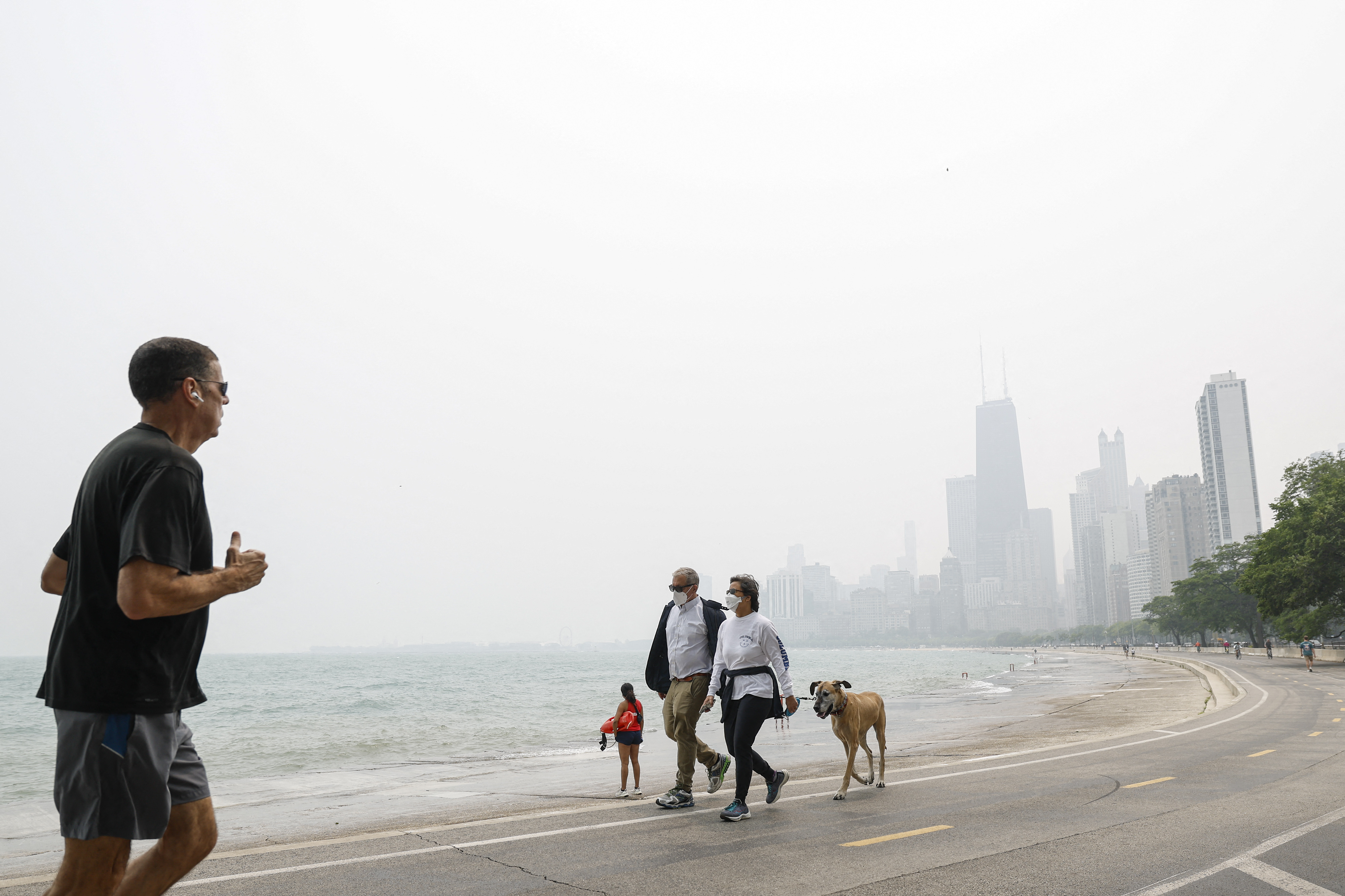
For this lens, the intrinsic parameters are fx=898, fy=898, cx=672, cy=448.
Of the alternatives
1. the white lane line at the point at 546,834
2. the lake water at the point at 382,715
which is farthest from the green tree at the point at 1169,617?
the white lane line at the point at 546,834

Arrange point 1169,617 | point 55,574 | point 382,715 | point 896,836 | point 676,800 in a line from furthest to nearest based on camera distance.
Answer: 1. point 1169,617
2. point 382,715
3. point 676,800
4. point 896,836
5. point 55,574

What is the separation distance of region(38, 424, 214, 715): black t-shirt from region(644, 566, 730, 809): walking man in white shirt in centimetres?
550

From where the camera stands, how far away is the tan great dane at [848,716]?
28.5 ft

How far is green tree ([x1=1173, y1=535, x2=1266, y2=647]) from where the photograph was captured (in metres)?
106

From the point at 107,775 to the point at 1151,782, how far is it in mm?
9651

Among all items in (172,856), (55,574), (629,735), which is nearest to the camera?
(172,856)

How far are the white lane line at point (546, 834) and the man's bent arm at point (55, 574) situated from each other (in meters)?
3.17

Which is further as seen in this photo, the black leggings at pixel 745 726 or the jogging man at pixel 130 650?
the black leggings at pixel 745 726

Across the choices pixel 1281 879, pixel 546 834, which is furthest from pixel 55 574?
pixel 1281 879

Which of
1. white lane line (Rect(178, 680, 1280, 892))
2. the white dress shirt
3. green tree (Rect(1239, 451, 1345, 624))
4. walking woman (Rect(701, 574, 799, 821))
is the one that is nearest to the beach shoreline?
white lane line (Rect(178, 680, 1280, 892))

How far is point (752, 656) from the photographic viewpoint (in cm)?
776

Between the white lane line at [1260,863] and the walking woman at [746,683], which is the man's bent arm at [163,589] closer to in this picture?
the white lane line at [1260,863]

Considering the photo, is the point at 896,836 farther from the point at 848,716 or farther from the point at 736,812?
the point at 848,716

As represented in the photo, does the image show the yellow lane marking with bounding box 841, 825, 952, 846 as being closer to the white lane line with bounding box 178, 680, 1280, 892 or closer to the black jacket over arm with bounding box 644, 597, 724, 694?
the white lane line with bounding box 178, 680, 1280, 892
